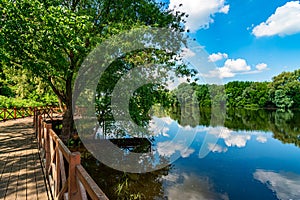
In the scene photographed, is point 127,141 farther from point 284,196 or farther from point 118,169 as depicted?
point 284,196

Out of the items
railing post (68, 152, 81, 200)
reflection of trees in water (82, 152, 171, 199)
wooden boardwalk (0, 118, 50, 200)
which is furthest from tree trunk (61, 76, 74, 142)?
railing post (68, 152, 81, 200)

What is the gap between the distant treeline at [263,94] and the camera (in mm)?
47625

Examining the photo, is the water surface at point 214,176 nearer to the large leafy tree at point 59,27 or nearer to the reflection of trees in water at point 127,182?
the reflection of trees in water at point 127,182

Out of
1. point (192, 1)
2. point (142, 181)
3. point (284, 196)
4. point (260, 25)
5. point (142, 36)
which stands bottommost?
point (284, 196)

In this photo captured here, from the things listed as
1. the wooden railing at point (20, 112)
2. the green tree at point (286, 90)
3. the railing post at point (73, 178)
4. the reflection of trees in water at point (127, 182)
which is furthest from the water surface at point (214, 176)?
the green tree at point (286, 90)

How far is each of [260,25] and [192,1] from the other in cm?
2742

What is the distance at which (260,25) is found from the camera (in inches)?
1270

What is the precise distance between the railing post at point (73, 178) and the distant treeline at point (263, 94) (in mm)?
41273

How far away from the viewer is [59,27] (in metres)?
5.91

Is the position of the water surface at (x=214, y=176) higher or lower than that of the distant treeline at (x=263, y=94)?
lower

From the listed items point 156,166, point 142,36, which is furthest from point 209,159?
point 142,36

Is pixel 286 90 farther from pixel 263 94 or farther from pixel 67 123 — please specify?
pixel 67 123

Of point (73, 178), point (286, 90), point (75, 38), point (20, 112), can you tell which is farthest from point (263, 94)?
point (73, 178)

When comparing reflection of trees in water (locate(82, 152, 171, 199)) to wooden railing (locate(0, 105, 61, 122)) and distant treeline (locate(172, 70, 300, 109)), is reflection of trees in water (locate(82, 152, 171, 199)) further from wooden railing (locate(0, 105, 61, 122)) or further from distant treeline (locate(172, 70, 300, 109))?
distant treeline (locate(172, 70, 300, 109))
